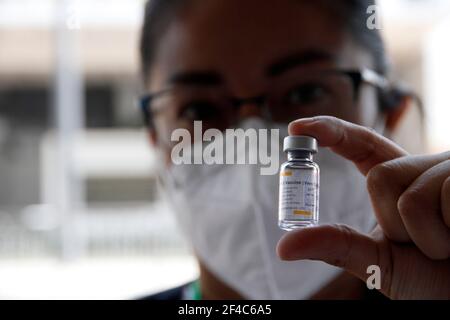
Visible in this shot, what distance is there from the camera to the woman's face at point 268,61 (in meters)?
0.83

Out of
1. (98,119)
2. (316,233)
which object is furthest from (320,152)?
(98,119)

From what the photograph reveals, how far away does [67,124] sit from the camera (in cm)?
239

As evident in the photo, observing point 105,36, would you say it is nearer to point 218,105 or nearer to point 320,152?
point 218,105

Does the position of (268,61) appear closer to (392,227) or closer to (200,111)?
(200,111)

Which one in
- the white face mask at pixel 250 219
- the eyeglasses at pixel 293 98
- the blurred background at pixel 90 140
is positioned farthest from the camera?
the blurred background at pixel 90 140

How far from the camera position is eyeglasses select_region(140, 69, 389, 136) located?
2.68 ft

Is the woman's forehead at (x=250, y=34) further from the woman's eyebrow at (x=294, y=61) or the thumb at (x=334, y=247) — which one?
the thumb at (x=334, y=247)

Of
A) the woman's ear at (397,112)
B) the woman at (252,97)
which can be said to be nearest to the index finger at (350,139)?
the woman at (252,97)

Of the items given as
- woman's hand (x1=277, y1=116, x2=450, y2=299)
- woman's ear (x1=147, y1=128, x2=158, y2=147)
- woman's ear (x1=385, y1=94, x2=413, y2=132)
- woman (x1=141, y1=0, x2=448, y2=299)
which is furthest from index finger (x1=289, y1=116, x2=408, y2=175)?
woman's ear (x1=147, y1=128, x2=158, y2=147)

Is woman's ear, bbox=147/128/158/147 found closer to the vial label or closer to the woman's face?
the woman's face

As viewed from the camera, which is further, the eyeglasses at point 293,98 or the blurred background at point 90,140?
the blurred background at point 90,140

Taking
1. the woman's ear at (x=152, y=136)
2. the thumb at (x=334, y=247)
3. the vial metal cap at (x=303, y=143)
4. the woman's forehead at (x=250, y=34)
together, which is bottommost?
the thumb at (x=334, y=247)

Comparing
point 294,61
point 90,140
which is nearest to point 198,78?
point 294,61

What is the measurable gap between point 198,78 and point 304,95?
0.58 feet
